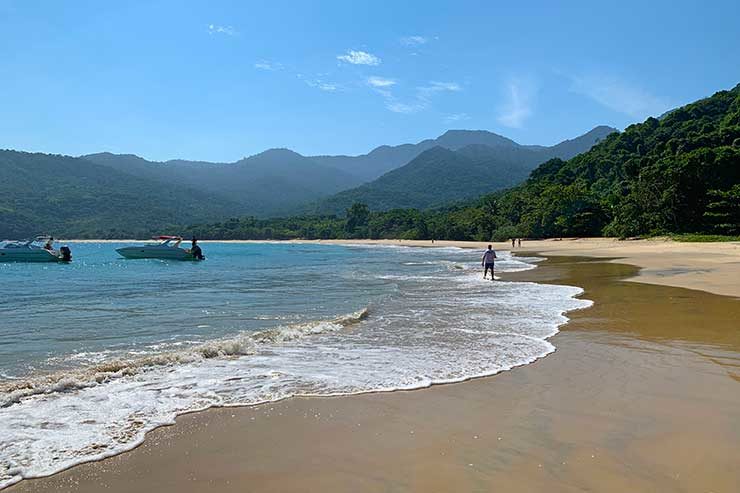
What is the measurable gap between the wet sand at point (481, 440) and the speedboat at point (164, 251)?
46188mm

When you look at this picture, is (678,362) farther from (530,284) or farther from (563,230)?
(563,230)

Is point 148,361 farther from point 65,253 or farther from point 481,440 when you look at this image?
point 65,253

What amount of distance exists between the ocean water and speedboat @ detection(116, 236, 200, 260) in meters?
31.7

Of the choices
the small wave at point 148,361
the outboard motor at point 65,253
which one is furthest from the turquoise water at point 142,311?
the outboard motor at point 65,253

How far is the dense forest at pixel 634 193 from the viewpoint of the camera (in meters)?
58.0

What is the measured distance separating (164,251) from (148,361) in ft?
150

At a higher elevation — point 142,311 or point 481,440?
point 481,440

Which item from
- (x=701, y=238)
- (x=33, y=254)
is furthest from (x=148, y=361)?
(x=701, y=238)

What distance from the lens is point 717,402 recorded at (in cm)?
575

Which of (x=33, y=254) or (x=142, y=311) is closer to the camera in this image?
(x=142, y=311)

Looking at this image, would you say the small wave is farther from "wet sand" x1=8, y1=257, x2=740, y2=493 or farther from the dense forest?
the dense forest

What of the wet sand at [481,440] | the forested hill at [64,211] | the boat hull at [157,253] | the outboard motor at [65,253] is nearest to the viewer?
the wet sand at [481,440]

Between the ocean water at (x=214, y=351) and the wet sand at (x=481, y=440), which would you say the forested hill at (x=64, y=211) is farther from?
the wet sand at (x=481, y=440)

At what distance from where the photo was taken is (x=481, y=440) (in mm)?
4809
